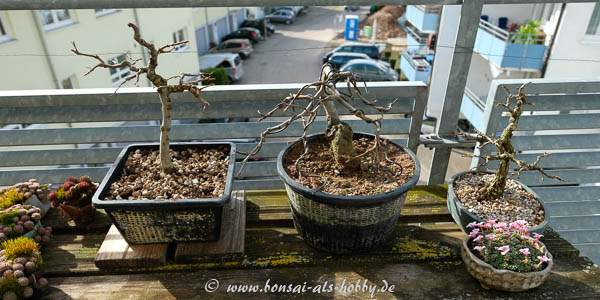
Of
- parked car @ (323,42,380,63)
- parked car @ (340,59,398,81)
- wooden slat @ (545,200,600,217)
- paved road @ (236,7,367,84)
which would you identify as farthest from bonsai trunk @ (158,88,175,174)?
parked car @ (323,42,380,63)

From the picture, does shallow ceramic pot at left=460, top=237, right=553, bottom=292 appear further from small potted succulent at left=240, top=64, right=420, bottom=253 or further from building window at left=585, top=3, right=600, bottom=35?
building window at left=585, top=3, right=600, bottom=35

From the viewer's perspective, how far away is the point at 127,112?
195 centimetres

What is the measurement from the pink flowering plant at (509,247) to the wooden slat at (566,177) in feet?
2.95

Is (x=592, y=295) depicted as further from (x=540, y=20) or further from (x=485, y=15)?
(x=485, y=15)

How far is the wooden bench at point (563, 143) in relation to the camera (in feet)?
6.49

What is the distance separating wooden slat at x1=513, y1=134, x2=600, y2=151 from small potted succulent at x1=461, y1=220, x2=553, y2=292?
875 millimetres

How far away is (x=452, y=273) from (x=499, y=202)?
1.61 feet

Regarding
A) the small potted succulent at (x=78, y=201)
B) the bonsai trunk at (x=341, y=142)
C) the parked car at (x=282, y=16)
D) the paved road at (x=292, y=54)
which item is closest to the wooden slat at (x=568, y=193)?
the bonsai trunk at (x=341, y=142)

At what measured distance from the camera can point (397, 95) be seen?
6.39 feet

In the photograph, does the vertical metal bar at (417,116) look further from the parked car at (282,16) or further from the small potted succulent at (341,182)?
the parked car at (282,16)

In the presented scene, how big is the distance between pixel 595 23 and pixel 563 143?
7.20m

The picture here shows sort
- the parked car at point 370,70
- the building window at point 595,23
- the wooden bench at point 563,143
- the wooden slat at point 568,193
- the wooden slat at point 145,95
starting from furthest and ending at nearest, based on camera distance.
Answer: the parked car at point 370,70, the building window at point 595,23, the wooden slat at point 568,193, the wooden bench at point 563,143, the wooden slat at point 145,95

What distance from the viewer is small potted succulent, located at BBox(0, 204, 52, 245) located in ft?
4.92

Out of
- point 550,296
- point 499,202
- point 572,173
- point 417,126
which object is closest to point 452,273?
point 550,296
